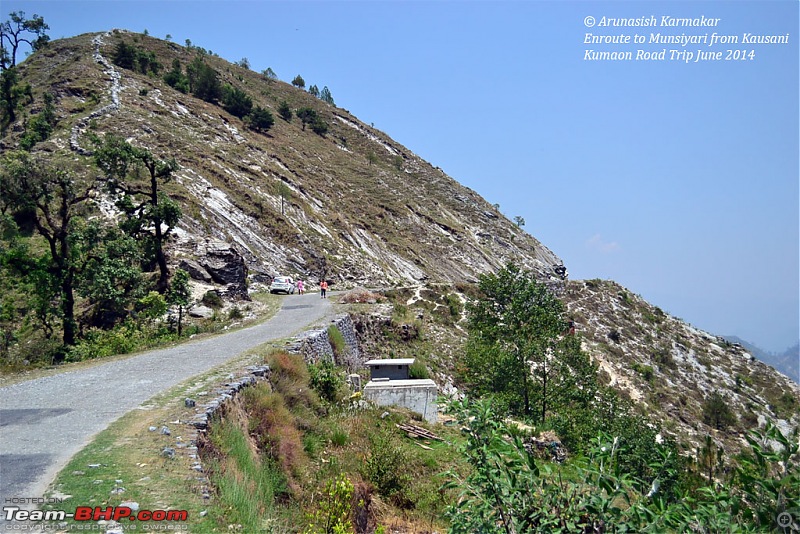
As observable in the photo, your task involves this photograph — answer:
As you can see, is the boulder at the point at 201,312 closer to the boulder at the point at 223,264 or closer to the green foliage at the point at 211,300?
the green foliage at the point at 211,300

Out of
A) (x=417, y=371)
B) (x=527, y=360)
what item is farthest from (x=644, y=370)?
(x=417, y=371)

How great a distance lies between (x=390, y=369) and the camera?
15984 millimetres

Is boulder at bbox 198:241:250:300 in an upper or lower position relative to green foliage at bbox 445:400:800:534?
upper

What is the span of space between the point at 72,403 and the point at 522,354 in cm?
1648

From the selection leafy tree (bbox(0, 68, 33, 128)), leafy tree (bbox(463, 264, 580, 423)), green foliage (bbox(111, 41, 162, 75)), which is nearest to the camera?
leafy tree (bbox(463, 264, 580, 423))

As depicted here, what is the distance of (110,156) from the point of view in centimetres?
2070

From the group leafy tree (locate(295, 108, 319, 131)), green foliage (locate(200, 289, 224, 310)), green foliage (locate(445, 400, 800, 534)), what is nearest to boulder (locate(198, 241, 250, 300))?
green foliage (locate(200, 289, 224, 310))

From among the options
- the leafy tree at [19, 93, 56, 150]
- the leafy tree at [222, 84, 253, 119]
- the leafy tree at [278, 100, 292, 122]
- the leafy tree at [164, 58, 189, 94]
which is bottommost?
the leafy tree at [19, 93, 56, 150]

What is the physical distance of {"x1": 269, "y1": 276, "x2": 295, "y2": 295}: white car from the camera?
31472 mm

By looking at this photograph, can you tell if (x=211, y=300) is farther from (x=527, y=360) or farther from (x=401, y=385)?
(x=527, y=360)

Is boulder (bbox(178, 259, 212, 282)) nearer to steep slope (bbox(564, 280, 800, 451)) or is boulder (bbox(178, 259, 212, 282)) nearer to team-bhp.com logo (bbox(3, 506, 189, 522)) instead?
team-bhp.com logo (bbox(3, 506, 189, 522))

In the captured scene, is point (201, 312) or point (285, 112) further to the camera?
point (285, 112)

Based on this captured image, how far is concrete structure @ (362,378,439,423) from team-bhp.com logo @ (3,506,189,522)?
9.42m

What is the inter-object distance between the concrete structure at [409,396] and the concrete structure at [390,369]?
5.16 ft
